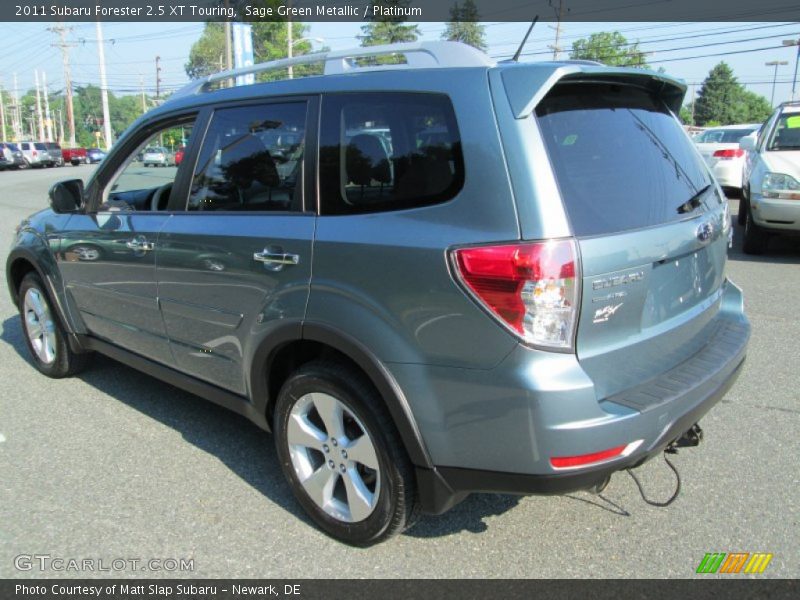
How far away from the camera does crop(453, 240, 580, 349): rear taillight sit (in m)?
2.08

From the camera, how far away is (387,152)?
253 centimetres

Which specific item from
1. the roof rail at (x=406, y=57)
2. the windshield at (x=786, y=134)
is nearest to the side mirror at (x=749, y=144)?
the windshield at (x=786, y=134)

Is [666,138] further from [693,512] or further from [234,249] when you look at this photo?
[234,249]

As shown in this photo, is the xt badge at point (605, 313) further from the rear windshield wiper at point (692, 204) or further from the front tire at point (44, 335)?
the front tire at point (44, 335)

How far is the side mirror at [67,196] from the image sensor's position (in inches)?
156

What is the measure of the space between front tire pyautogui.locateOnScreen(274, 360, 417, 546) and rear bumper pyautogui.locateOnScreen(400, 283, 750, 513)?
0.15m

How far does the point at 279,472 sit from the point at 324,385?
38.5 inches

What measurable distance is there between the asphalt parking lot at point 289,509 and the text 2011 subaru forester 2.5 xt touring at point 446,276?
0.27 metres

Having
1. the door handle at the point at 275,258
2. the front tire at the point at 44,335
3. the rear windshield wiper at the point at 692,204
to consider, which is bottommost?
the front tire at the point at 44,335

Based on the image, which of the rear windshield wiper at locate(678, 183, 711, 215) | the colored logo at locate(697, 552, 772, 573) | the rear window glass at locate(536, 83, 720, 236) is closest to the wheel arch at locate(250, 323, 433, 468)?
the rear window glass at locate(536, 83, 720, 236)

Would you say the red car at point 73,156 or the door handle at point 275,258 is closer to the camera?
the door handle at point 275,258

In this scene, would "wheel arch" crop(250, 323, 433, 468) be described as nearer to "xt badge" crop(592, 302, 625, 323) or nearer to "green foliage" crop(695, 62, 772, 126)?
"xt badge" crop(592, 302, 625, 323)

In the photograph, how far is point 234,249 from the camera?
2920 millimetres
